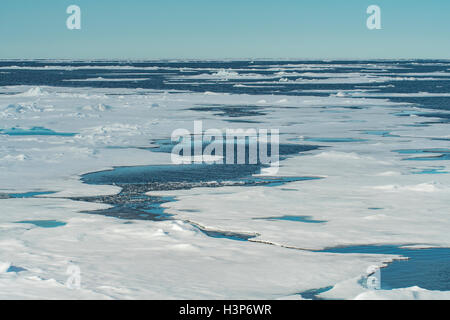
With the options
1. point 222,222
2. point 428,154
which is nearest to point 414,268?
point 222,222

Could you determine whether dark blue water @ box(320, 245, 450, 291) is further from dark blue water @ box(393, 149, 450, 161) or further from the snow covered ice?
dark blue water @ box(393, 149, 450, 161)

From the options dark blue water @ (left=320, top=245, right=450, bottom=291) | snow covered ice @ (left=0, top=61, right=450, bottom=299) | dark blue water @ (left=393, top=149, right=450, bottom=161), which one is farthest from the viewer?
dark blue water @ (left=393, top=149, right=450, bottom=161)

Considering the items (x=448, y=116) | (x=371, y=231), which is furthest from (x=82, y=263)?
(x=448, y=116)

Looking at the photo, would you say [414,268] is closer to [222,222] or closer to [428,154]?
[222,222]

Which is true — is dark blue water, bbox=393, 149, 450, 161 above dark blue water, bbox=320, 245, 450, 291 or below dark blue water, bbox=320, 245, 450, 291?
above

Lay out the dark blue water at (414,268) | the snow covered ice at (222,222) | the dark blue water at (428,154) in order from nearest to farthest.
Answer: the snow covered ice at (222,222), the dark blue water at (414,268), the dark blue water at (428,154)

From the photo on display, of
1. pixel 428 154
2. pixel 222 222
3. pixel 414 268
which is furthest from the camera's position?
pixel 428 154

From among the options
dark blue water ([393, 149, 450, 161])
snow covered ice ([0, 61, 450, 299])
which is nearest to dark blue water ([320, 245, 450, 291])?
snow covered ice ([0, 61, 450, 299])

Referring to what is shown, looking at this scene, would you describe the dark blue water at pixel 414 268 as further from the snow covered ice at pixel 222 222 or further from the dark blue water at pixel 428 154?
the dark blue water at pixel 428 154

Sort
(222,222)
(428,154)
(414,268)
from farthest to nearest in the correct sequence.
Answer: (428,154)
(222,222)
(414,268)

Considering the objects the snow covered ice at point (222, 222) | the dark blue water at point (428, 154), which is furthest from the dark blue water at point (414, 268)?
the dark blue water at point (428, 154)

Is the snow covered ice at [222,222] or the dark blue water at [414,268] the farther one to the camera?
the dark blue water at [414,268]

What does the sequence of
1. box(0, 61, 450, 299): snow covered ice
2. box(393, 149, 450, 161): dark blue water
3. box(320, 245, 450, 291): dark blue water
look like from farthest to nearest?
box(393, 149, 450, 161): dark blue water → box(320, 245, 450, 291): dark blue water → box(0, 61, 450, 299): snow covered ice
